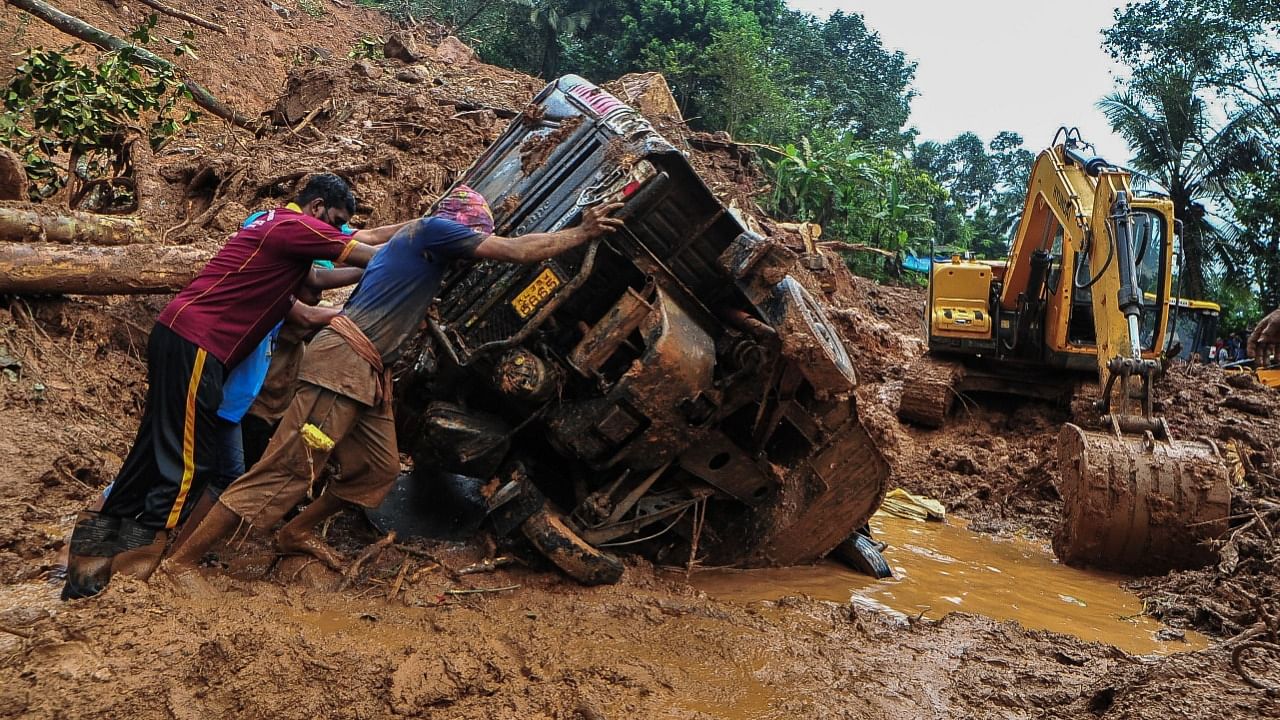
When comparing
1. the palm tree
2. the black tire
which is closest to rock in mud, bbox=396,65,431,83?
the black tire

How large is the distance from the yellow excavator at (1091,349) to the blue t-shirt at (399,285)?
368 centimetres

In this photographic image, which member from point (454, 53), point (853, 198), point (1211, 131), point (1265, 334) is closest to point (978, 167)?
point (1211, 131)

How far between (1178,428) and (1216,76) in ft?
69.1

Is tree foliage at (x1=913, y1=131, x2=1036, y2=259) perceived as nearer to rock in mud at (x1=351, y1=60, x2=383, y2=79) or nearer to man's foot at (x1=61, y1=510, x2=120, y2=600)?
rock in mud at (x1=351, y1=60, x2=383, y2=79)

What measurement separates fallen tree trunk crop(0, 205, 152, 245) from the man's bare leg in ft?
9.90

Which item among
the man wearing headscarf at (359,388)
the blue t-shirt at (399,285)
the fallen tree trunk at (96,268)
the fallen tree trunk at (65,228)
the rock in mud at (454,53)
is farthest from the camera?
the rock in mud at (454,53)

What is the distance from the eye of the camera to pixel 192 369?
10.5ft

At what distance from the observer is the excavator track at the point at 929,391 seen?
9.18m

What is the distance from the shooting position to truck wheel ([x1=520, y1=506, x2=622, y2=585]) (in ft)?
11.7

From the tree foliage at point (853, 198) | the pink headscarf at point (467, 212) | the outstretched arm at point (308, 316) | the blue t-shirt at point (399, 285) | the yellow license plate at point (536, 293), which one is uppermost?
the tree foliage at point (853, 198)

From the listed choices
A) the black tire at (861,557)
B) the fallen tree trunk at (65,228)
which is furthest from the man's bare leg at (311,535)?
the fallen tree trunk at (65,228)

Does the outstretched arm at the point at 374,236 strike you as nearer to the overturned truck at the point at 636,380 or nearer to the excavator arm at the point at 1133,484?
the overturned truck at the point at 636,380

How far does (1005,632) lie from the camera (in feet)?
11.4

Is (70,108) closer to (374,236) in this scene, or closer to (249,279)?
(374,236)
